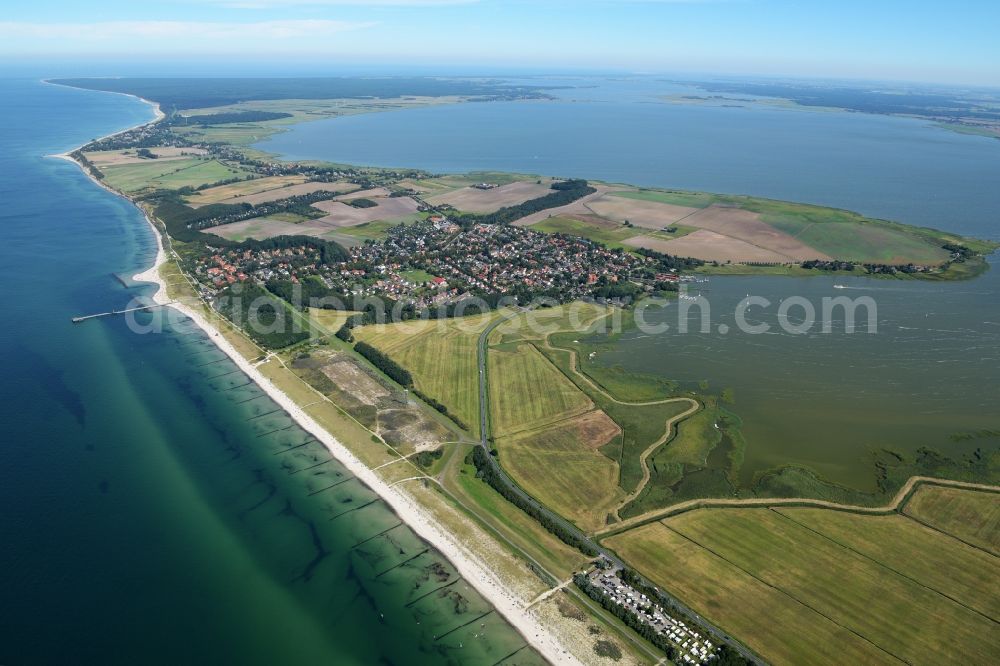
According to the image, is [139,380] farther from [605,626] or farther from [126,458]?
[605,626]

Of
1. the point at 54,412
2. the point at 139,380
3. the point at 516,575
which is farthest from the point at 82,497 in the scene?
the point at 516,575

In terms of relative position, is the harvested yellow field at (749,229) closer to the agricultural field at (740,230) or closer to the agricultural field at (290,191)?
the agricultural field at (740,230)

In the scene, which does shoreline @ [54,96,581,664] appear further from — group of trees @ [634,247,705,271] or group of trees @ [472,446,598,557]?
group of trees @ [634,247,705,271]

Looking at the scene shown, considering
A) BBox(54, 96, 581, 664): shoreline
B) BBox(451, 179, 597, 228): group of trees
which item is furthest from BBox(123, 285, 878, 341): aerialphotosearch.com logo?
BBox(451, 179, 597, 228): group of trees

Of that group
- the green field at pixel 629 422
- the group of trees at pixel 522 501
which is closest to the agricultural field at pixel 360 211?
the green field at pixel 629 422

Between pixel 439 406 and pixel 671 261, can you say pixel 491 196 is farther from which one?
pixel 439 406

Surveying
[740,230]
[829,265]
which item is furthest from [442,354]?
[740,230]
